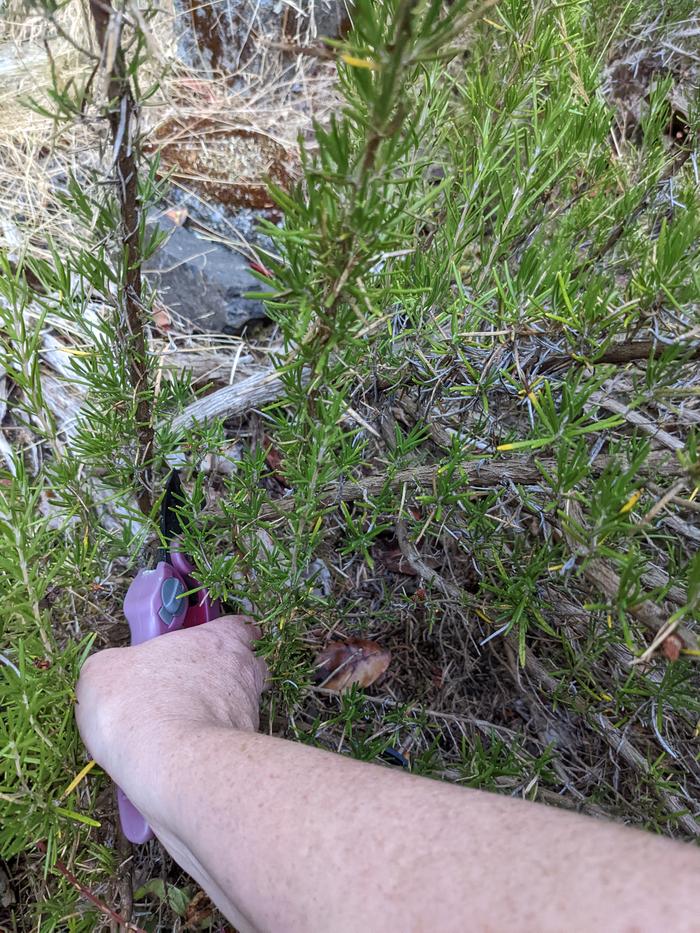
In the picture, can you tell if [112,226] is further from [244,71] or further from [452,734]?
[244,71]

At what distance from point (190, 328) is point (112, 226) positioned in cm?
148

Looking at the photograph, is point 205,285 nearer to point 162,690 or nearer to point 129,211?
point 129,211

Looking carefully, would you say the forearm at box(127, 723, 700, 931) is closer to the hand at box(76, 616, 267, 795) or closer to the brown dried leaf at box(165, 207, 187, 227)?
the hand at box(76, 616, 267, 795)

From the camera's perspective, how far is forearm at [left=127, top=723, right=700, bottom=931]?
0.59 meters

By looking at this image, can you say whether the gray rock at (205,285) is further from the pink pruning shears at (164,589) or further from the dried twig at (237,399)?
the pink pruning shears at (164,589)

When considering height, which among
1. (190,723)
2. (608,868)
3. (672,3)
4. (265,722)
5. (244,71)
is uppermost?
(672,3)

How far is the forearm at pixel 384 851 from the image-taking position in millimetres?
588

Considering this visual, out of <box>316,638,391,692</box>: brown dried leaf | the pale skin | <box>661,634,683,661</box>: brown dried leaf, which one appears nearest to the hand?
the pale skin

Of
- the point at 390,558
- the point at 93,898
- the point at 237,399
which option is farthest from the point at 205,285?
the point at 93,898

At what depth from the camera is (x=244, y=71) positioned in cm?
288

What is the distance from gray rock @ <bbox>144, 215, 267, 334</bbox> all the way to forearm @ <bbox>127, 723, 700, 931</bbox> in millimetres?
1714

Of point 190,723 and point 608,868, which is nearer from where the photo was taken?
point 608,868

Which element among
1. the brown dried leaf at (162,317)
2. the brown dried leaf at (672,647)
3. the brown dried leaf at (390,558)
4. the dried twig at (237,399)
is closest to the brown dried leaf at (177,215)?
the brown dried leaf at (162,317)

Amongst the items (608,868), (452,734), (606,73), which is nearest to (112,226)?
(608,868)
